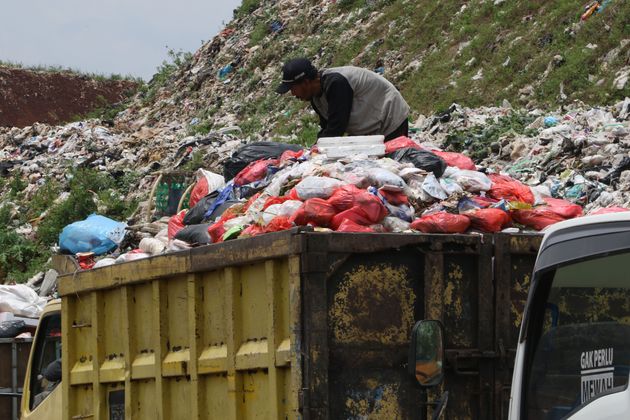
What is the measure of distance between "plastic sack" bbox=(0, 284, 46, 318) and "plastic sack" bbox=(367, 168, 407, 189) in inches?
255

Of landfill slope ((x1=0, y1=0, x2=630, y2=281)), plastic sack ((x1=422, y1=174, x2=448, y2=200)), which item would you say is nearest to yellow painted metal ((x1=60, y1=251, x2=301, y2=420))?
plastic sack ((x1=422, y1=174, x2=448, y2=200))

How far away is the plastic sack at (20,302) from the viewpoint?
11.8 metres

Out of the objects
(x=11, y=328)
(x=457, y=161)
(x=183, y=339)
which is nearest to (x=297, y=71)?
(x=457, y=161)

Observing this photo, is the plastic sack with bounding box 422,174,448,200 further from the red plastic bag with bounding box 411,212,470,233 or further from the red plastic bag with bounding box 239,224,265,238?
the red plastic bag with bounding box 239,224,265,238

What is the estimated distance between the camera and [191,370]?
5.55 meters

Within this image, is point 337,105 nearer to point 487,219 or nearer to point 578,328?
point 487,219

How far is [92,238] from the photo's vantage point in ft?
36.4

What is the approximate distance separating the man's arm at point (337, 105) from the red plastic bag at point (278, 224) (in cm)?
241

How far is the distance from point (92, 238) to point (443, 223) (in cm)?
624

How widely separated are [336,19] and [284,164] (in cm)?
2077

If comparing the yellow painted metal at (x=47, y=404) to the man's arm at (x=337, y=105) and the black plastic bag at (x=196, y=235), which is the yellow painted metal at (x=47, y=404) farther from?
the man's arm at (x=337, y=105)

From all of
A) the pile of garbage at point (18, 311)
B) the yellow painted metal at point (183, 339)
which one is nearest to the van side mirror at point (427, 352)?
the yellow painted metal at point (183, 339)

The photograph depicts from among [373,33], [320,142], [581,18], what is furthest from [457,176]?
[373,33]

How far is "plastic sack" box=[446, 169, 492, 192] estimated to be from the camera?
6.28 metres
